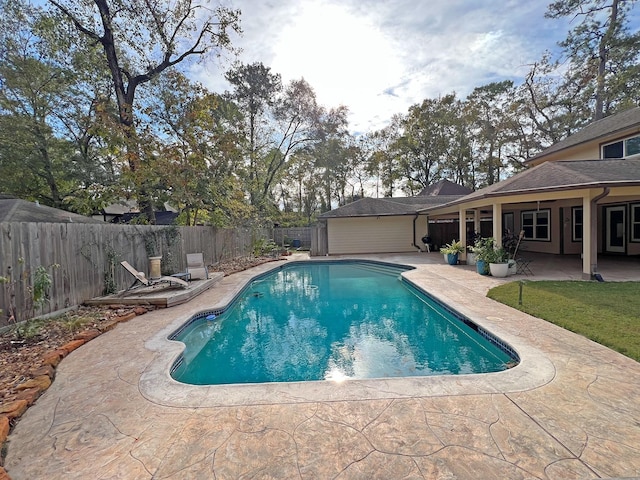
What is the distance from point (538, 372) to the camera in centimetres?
333

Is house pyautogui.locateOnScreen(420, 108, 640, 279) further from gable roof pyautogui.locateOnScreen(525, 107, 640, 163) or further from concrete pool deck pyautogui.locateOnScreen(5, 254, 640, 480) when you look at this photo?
concrete pool deck pyautogui.locateOnScreen(5, 254, 640, 480)

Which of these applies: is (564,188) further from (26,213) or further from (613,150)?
(26,213)

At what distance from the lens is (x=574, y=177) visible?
315 inches

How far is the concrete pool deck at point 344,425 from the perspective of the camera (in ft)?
6.80

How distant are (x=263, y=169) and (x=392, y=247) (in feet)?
38.7

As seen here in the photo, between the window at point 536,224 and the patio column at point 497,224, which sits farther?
the window at point 536,224

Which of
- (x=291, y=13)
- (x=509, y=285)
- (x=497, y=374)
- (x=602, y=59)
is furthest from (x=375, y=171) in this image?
(x=497, y=374)

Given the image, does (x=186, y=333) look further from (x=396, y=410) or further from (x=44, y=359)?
(x=396, y=410)

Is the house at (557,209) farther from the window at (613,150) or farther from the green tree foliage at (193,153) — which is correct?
the green tree foliage at (193,153)

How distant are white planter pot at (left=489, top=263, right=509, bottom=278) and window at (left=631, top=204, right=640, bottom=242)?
6847 mm

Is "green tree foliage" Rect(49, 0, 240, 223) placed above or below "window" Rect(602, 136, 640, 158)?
above

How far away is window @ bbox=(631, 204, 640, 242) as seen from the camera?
1138 cm

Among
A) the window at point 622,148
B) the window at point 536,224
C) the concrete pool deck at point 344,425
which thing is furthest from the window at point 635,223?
the concrete pool deck at point 344,425

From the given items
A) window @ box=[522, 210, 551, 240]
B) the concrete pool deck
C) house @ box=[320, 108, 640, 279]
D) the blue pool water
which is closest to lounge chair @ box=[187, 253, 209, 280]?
the blue pool water
